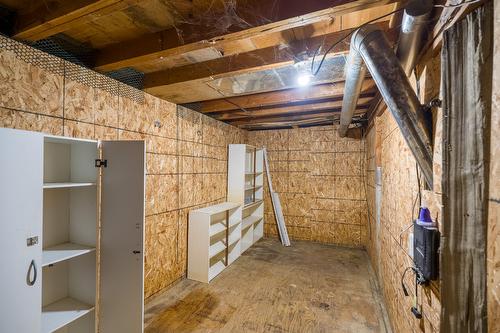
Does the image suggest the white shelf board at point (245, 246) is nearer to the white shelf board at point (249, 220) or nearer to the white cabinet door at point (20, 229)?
the white shelf board at point (249, 220)

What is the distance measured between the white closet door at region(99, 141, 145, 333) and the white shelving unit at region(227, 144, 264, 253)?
2.68m

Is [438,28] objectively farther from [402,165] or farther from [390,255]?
[390,255]

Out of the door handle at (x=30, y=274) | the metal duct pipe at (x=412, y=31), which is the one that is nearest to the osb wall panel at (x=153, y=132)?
the door handle at (x=30, y=274)

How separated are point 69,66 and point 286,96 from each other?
2262mm

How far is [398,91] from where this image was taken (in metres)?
1.29

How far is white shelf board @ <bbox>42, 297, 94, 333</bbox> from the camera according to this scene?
63.1 inches

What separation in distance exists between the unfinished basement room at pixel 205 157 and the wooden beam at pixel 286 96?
0.03 metres

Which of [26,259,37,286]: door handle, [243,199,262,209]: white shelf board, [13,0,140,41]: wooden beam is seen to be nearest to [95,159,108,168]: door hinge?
[26,259,37,286]: door handle

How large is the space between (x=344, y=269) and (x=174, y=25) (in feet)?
13.1

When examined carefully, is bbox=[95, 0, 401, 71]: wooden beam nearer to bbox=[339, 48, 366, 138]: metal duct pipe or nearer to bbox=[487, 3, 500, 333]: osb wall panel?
bbox=[339, 48, 366, 138]: metal duct pipe

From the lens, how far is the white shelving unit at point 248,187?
4543 mm

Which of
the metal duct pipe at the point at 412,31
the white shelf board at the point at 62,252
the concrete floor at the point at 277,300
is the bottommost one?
the concrete floor at the point at 277,300

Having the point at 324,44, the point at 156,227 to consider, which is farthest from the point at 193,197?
the point at 324,44

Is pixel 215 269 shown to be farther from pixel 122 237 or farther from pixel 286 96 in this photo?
pixel 286 96
